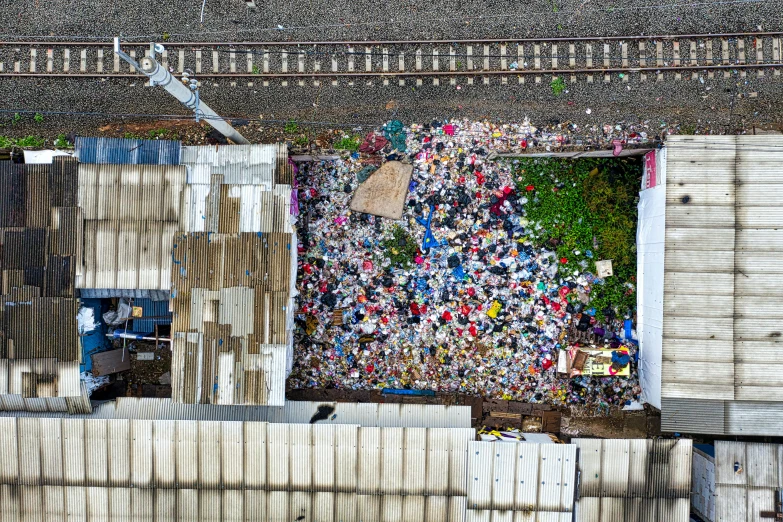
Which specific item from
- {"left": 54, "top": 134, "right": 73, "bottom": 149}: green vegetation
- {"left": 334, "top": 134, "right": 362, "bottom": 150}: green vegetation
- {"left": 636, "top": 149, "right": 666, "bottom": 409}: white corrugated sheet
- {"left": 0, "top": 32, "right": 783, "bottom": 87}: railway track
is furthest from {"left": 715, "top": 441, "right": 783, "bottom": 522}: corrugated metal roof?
{"left": 54, "top": 134, "right": 73, "bottom": 149}: green vegetation

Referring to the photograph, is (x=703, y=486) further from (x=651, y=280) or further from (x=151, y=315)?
(x=151, y=315)

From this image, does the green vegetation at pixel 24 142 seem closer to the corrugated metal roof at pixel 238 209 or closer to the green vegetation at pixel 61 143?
the green vegetation at pixel 61 143

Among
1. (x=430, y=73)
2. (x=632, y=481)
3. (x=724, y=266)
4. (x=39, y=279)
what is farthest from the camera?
(x=430, y=73)

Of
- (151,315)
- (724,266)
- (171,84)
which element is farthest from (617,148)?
(151,315)

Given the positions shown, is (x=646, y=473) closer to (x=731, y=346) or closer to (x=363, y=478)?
(x=731, y=346)

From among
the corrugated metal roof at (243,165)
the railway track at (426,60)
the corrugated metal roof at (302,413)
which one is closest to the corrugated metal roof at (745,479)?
the corrugated metal roof at (302,413)

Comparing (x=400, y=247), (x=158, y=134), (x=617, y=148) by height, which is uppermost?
(x=158, y=134)
